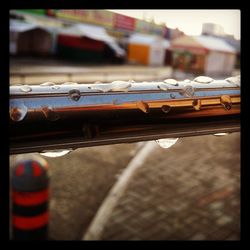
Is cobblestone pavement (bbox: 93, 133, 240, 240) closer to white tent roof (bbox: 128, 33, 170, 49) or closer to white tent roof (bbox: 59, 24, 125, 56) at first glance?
white tent roof (bbox: 59, 24, 125, 56)

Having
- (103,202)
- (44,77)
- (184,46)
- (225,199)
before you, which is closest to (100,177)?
(103,202)

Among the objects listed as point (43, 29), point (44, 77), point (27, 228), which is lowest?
point (27, 228)

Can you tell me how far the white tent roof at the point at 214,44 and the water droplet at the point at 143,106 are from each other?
2119cm

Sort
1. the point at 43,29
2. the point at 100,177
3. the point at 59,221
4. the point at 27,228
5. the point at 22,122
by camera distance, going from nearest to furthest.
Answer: the point at 22,122
the point at 27,228
the point at 59,221
the point at 100,177
the point at 43,29

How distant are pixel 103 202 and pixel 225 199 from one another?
222 cm

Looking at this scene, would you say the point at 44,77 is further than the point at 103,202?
Yes

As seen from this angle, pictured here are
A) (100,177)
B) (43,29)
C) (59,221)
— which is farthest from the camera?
(43,29)

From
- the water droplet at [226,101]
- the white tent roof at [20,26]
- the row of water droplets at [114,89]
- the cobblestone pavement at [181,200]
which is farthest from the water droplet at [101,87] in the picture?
the white tent roof at [20,26]

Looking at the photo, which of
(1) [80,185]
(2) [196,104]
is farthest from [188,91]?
(1) [80,185]

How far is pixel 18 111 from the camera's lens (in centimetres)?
47

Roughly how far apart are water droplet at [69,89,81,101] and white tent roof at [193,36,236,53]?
69.7ft

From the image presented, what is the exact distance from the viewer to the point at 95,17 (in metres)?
25.4
